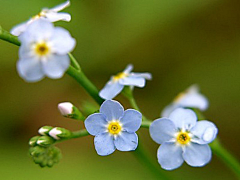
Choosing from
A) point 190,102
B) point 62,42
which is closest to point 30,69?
point 62,42

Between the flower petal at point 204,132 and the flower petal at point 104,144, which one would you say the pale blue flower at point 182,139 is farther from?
the flower petal at point 104,144

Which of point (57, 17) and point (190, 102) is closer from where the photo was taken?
point (57, 17)

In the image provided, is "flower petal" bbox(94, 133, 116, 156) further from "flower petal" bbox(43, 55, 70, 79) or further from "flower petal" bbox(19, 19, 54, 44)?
"flower petal" bbox(19, 19, 54, 44)

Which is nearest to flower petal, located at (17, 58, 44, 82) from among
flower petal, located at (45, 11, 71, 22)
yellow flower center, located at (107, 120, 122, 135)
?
flower petal, located at (45, 11, 71, 22)

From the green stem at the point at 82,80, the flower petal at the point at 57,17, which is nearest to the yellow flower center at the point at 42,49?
the flower petal at the point at 57,17

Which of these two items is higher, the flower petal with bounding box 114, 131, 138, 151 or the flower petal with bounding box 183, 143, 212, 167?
the flower petal with bounding box 114, 131, 138, 151

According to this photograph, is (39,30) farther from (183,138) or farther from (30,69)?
(183,138)
